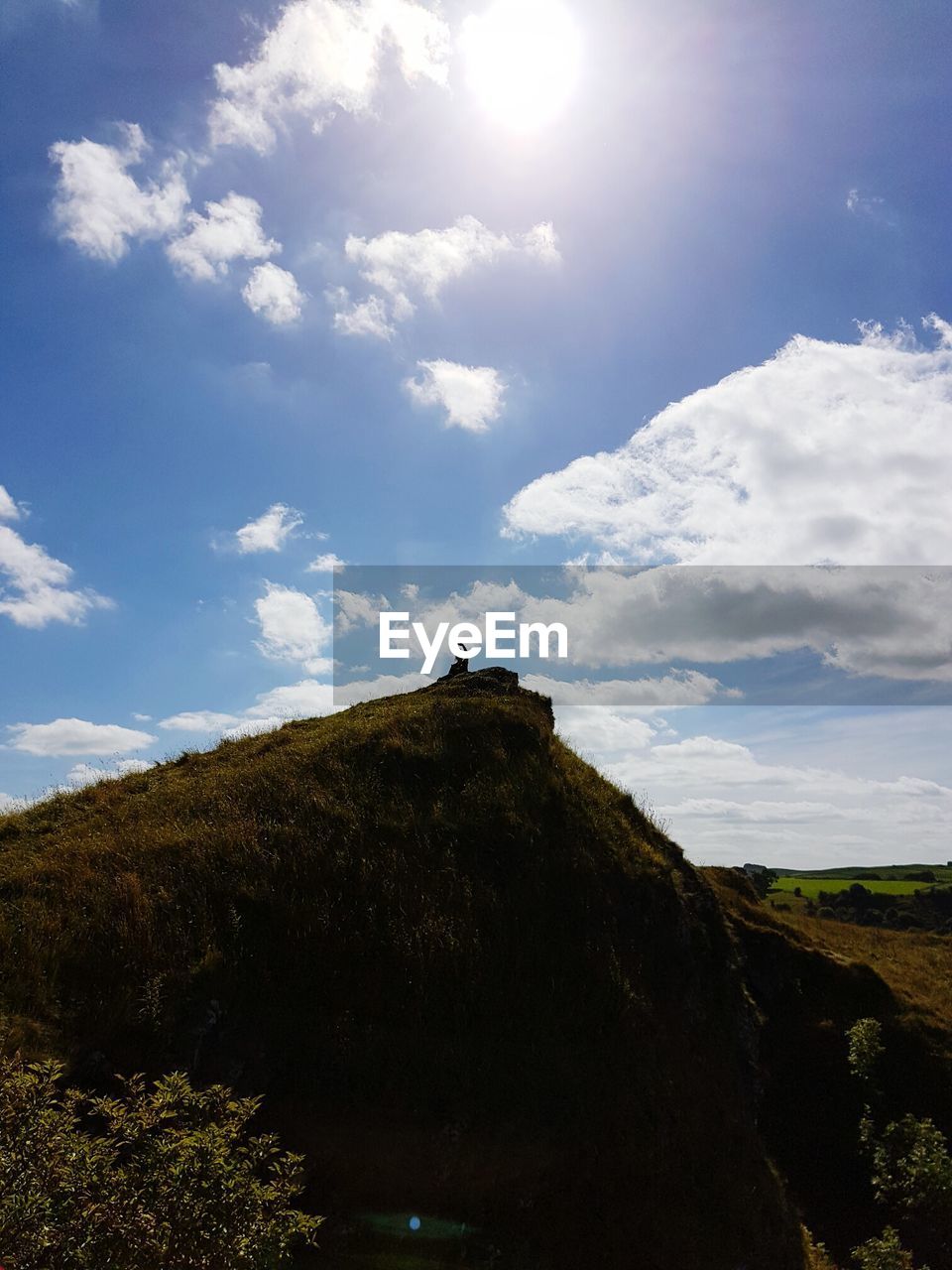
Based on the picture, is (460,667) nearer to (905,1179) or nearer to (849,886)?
(905,1179)

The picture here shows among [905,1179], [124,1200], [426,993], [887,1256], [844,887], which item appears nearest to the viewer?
[124,1200]

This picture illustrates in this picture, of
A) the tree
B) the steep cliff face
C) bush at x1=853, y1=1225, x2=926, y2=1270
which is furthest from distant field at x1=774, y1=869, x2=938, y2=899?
the steep cliff face

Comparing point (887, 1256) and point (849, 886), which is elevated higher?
point (887, 1256)

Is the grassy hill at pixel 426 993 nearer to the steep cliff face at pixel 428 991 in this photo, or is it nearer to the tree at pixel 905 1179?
the steep cliff face at pixel 428 991

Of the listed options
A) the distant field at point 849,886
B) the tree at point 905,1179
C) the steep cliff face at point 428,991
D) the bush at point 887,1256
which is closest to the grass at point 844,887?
the distant field at point 849,886

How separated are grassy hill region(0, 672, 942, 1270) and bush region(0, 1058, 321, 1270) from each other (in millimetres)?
4995

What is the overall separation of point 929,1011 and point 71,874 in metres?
28.0

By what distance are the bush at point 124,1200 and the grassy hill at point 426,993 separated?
5.00 meters

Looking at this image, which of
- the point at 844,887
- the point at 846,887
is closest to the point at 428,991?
the point at 846,887

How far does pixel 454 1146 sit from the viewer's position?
1155cm

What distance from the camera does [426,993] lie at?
13172 millimetres

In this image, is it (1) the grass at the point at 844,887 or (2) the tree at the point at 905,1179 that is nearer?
(2) the tree at the point at 905,1179

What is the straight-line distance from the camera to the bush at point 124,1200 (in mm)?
5414

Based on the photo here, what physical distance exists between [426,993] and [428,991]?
0.06 m
